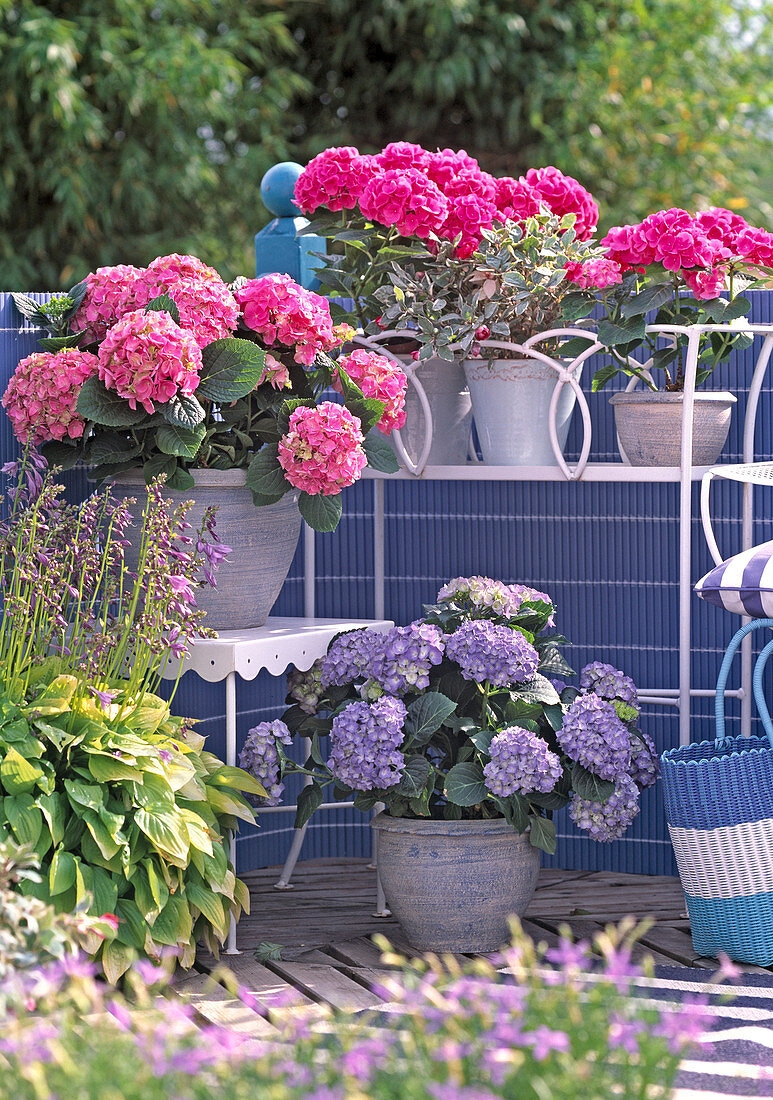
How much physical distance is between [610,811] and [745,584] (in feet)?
1.64

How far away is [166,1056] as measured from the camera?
1.29 m

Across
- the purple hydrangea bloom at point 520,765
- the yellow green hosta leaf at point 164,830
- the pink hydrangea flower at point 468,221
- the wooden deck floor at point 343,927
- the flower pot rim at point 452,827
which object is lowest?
the wooden deck floor at point 343,927

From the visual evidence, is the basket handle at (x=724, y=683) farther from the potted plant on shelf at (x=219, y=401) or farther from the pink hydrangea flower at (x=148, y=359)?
the pink hydrangea flower at (x=148, y=359)

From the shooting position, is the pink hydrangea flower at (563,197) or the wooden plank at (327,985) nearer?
the wooden plank at (327,985)

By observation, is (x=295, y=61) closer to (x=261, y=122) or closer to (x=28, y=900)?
(x=261, y=122)

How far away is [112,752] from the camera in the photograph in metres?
2.30

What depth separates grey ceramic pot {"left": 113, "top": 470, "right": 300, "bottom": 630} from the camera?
262cm

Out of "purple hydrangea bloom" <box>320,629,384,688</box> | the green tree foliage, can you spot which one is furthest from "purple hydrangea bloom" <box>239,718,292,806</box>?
the green tree foliage

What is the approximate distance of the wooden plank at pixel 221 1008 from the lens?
7.21 ft

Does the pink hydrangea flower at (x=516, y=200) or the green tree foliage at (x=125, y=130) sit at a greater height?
the green tree foliage at (x=125, y=130)

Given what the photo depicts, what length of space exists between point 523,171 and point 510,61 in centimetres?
65

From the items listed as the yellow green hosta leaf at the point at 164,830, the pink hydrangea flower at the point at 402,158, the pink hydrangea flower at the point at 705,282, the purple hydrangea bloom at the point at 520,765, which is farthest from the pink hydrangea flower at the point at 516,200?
the yellow green hosta leaf at the point at 164,830

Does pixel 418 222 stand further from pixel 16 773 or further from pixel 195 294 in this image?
pixel 16 773

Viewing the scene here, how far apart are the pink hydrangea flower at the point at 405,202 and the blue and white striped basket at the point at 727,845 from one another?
3.35 ft
